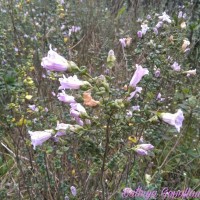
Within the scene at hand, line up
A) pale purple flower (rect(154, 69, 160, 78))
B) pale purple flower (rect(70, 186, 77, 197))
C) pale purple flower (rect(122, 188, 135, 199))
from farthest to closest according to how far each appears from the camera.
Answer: pale purple flower (rect(154, 69, 160, 78)), pale purple flower (rect(70, 186, 77, 197)), pale purple flower (rect(122, 188, 135, 199))

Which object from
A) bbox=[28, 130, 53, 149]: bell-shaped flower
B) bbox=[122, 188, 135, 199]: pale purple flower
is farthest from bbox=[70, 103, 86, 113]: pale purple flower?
bbox=[122, 188, 135, 199]: pale purple flower

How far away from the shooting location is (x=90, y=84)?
112 cm

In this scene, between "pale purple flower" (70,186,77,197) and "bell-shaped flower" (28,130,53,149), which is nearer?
"bell-shaped flower" (28,130,53,149)

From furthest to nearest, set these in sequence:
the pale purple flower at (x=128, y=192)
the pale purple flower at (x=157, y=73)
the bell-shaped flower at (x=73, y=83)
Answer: the pale purple flower at (x=157, y=73) → the pale purple flower at (x=128, y=192) → the bell-shaped flower at (x=73, y=83)

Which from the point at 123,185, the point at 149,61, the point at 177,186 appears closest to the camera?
the point at 123,185

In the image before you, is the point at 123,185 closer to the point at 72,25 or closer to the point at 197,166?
the point at 197,166

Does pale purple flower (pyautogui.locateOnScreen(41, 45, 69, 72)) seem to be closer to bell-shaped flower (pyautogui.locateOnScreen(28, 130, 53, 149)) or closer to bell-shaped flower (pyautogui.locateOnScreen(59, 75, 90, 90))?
bell-shaped flower (pyautogui.locateOnScreen(59, 75, 90, 90))

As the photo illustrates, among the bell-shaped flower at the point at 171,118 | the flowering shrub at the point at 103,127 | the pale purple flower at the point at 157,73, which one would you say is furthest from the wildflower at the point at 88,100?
the pale purple flower at the point at 157,73

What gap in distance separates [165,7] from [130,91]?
357 cm

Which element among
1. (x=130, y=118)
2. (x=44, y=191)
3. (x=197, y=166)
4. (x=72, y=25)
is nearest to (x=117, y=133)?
(x=130, y=118)

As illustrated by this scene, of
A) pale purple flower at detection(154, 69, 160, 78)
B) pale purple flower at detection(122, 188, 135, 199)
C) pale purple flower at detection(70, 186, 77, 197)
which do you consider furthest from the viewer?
pale purple flower at detection(154, 69, 160, 78)

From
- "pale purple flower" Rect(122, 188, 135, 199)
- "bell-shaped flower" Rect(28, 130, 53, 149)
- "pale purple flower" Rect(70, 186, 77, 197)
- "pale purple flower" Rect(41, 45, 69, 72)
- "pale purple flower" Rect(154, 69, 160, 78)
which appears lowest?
"pale purple flower" Rect(70, 186, 77, 197)

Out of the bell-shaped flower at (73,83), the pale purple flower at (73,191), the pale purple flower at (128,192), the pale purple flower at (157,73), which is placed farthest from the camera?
the pale purple flower at (157,73)

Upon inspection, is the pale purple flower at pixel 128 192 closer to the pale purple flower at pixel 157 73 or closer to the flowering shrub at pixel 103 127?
the flowering shrub at pixel 103 127
